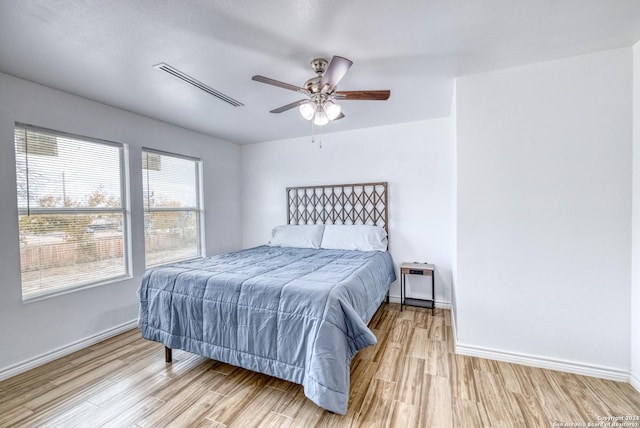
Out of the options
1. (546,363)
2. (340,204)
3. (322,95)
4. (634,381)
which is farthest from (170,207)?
(634,381)

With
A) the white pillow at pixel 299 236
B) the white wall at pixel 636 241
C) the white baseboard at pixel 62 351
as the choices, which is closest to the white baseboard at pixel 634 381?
the white wall at pixel 636 241

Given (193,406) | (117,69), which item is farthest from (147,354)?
(117,69)

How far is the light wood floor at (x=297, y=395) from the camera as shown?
1668 millimetres

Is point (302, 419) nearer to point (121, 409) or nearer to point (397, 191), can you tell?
point (121, 409)

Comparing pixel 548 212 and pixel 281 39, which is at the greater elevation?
pixel 281 39

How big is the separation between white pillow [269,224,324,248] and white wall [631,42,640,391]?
9.72 feet

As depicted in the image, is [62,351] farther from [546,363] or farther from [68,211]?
[546,363]

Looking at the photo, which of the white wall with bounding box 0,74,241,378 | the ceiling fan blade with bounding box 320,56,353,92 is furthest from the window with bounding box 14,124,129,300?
the ceiling fan blade with bounding box 320,56,353,92

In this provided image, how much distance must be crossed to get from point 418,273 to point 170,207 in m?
3.34

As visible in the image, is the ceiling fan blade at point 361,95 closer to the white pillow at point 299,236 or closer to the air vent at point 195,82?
the air vent at point 195,82

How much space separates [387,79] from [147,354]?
3337mm

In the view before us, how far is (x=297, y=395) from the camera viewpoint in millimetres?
1901

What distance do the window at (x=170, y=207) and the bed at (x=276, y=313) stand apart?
1157mm

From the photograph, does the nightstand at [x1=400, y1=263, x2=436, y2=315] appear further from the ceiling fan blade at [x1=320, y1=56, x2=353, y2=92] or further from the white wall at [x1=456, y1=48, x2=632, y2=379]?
the ceiling fan blade at [x1=320, y1=56, x2=353, y2=92]
